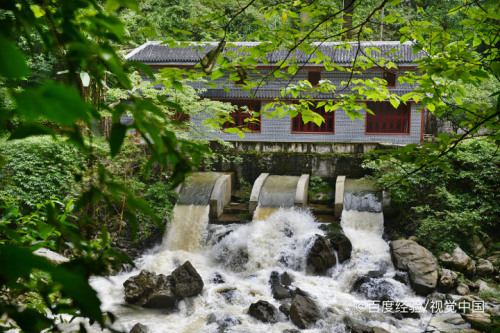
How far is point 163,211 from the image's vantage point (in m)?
11.1

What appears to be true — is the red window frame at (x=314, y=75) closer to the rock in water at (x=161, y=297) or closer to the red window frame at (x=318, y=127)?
the red window frame at (x=318, y=127)

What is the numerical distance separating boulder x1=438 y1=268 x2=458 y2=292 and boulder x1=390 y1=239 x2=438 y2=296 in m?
0.13

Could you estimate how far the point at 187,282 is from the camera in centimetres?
869

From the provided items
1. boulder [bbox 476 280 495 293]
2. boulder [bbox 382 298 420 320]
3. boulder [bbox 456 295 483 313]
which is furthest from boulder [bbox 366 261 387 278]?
boulder [bbox 476 280 495 293]

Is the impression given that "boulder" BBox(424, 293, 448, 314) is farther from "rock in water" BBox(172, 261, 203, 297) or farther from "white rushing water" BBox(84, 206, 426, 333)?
"rock in water" BBox(172, 261, 203, 297)

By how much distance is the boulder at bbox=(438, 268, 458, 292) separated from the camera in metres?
8.55

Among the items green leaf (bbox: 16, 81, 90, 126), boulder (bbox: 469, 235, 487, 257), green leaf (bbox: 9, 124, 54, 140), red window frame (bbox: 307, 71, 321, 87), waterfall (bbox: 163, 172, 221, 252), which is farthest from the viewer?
red window frame (bbox: 307, 71, 321, 87)

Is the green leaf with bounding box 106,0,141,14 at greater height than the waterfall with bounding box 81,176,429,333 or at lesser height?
greater

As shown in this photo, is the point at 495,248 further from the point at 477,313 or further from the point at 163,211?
the point at 163,211

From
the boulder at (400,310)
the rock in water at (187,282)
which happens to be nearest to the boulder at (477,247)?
the boulder at (400,310)

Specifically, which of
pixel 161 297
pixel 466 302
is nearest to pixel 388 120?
pixel 466 302

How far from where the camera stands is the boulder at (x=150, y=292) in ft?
27.2

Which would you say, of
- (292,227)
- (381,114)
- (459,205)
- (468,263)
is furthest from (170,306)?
(381,114)

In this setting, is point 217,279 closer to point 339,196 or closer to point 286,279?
point 286,279
